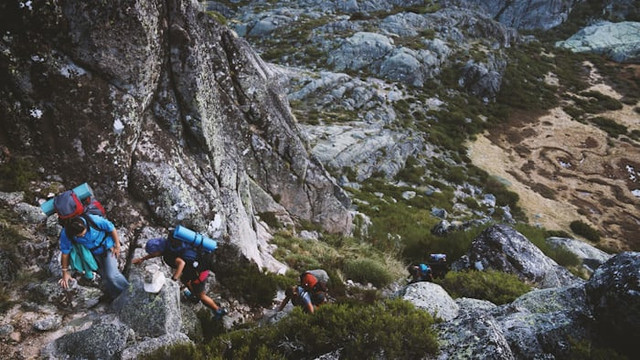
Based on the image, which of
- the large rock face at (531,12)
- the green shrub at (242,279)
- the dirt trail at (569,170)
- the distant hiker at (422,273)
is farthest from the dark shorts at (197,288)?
the large rock face at (531,12)

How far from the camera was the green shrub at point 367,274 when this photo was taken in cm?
1120

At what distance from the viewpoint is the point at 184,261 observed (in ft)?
20.7

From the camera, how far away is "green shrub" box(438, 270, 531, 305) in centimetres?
973

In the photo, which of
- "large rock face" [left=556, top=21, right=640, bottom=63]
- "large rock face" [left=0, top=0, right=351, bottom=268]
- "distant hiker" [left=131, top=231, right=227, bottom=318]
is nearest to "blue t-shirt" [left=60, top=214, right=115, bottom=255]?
"distant hiker" [left=131, top=231, right=227, bottom=318]

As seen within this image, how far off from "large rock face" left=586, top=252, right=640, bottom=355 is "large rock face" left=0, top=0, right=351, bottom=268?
7195 millimetres

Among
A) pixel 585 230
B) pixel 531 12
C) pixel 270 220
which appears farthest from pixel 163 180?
pixel 531 12

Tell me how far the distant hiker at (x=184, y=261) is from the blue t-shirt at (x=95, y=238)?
2.23 feet

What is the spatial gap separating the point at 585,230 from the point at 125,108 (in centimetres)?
3102

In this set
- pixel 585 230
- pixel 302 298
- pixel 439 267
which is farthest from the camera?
pixel 585 230

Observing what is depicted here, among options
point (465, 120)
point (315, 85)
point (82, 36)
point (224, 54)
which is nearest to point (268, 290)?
point (82, 36)

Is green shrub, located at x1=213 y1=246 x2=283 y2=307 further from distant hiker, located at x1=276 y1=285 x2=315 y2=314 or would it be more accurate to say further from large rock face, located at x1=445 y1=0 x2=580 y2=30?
large rock face, located at x1=445 y1=0 x2=580 y2=30

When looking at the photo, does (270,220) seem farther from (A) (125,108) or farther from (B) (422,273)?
(A) (125,108)

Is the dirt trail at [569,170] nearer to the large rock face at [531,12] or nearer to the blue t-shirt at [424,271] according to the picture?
the blue t-shirt at [424,271]

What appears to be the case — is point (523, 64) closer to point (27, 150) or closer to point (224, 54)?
point (224, 54)
